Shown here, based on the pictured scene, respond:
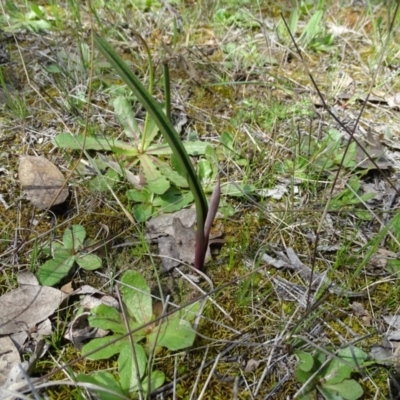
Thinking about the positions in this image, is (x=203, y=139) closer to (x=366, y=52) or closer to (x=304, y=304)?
(x=304, y=304)

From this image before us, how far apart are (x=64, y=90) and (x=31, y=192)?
0.47 metres

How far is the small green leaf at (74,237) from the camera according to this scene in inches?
47.6

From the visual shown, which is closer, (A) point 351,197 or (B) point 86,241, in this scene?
(B) point 86,241

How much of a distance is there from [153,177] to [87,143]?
26 cm

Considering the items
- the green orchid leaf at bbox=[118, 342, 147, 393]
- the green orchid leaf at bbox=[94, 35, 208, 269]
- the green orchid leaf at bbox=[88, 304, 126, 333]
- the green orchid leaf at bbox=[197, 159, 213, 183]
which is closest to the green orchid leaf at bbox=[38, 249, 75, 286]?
the green orchid leaf at bbox=[88, 304, 126, 333]

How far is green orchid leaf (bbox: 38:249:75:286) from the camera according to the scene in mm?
1141

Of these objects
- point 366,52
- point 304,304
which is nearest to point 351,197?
point 304,304

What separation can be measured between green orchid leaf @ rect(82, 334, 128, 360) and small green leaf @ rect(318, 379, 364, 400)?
A: 0.47 m

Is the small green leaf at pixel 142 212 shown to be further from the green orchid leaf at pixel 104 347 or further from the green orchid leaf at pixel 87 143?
the green orchid leaf at pixel 104 347

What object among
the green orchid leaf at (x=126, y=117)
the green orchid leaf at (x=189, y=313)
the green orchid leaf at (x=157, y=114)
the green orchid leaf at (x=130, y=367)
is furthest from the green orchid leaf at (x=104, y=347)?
the green orchid leaf at (x=126, y=117)

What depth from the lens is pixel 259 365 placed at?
104 cm

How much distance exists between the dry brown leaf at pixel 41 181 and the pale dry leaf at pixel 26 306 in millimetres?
269

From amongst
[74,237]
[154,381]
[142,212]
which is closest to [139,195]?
[142,212]

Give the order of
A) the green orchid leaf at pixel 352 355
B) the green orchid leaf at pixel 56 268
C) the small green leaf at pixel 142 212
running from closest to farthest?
the green orchid leaf at pixel 352 355 → the green orchid leaf at pixel 56 268 → the small green leaf at pixel 142 212
